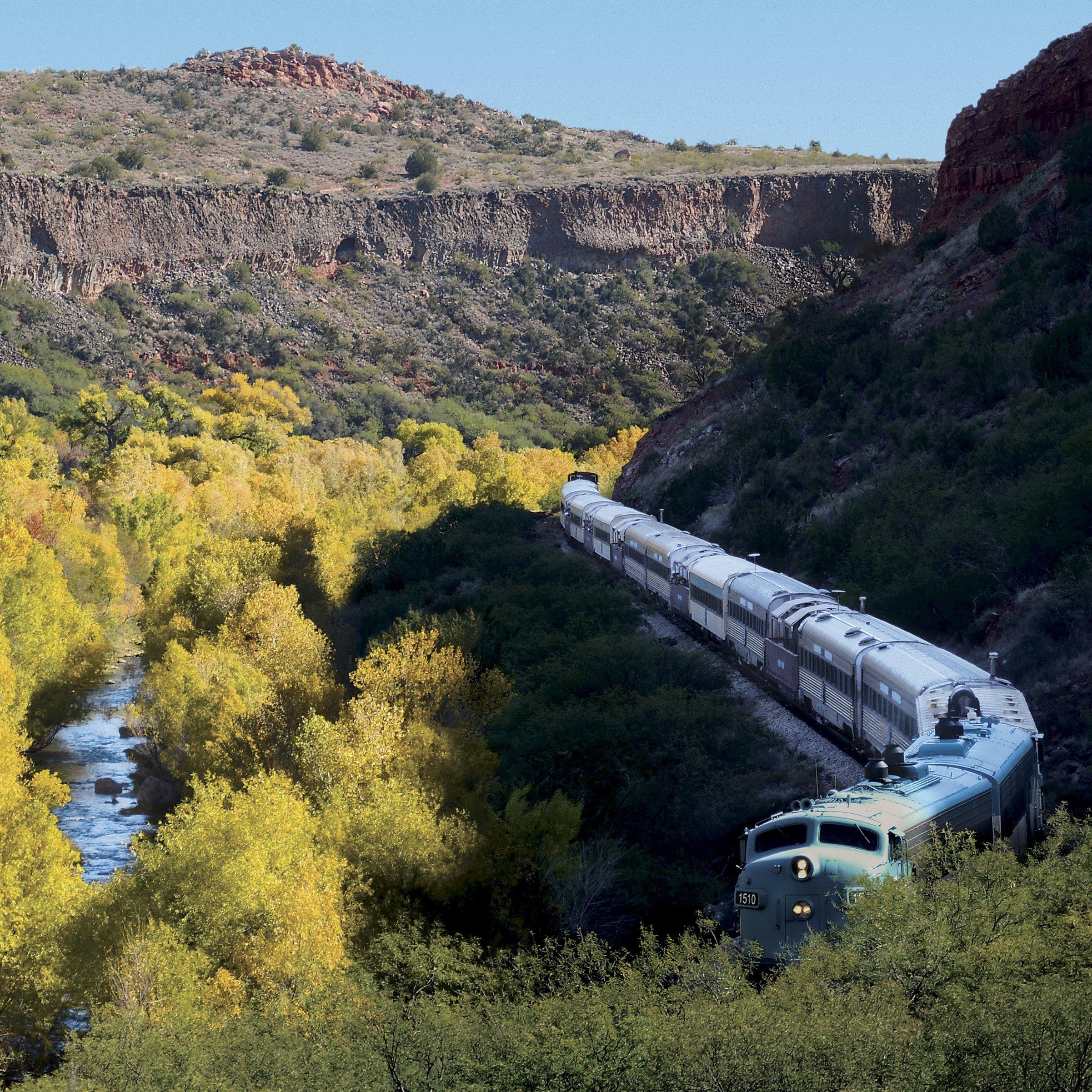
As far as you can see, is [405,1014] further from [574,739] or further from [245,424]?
[245,424]

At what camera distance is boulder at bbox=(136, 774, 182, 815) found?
1506 inches

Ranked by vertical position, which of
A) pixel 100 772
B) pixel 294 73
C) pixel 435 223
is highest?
pixel 294 73

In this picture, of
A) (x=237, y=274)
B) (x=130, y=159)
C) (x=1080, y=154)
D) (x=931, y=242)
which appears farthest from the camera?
(x=130, y=159)

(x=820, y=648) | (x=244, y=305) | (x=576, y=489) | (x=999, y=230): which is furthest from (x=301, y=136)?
(x=820, y=648)

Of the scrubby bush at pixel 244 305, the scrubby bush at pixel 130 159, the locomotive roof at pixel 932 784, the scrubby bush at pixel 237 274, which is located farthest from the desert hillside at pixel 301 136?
the locomotive roof at pixel 932 784

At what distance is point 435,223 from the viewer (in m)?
127

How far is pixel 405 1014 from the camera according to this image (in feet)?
55.4

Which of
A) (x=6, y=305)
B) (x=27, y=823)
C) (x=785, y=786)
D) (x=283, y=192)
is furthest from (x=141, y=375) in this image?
(x=785, y=786)

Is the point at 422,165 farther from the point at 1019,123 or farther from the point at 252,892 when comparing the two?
the point at 252,892

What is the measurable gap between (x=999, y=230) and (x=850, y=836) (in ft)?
142

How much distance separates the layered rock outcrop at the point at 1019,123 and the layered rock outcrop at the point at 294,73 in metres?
128

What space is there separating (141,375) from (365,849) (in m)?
84.0

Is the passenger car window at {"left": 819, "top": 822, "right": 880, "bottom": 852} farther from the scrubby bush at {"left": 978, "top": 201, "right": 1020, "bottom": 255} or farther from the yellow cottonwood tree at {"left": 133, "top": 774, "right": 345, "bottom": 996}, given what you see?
the scrubby bush at {"left": 978, "top": 201, "right": 1020, "bottom": 255}

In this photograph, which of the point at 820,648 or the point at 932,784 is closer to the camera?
the point at 932,784
